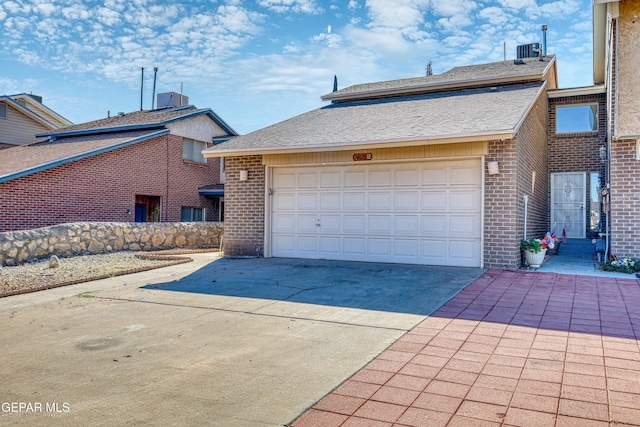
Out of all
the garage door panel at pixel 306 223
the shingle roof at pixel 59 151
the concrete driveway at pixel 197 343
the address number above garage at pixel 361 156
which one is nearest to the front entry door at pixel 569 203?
the address number above garage at pixel 361 156

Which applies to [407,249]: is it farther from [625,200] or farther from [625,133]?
[625,133]

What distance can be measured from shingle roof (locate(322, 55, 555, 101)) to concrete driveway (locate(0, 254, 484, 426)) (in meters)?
7.06

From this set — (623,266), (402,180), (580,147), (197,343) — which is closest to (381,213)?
(402,180)

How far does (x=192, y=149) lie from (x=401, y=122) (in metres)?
13.0

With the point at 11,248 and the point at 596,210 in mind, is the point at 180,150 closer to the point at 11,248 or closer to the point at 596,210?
the point at 11,248

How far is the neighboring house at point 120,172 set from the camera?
14969 mm

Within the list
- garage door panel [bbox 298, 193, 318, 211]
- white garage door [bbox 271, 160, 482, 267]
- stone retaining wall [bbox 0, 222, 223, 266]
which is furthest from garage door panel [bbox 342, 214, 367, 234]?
stone retaining wall [bbox 0, 222, 223, 266]

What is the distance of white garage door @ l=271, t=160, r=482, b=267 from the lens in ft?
32.2

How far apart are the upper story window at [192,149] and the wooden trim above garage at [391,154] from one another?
10.5 meters

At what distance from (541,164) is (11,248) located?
13548mm

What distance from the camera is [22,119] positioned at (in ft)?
73.6

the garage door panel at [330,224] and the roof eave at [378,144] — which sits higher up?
the roof eave at [378,144]
